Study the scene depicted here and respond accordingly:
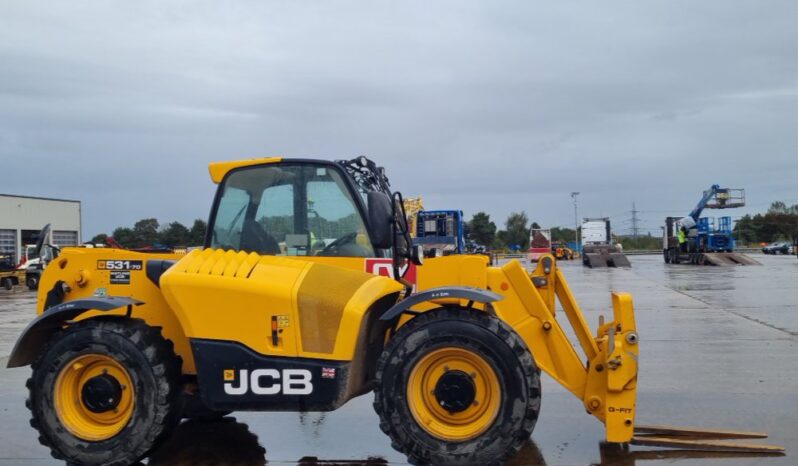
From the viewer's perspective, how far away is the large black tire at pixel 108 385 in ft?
17.0

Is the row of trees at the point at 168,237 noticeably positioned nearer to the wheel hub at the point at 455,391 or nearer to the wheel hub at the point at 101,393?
the wheel hub at the point at 101,393

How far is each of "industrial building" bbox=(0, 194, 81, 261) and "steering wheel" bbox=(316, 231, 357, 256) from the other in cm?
4552

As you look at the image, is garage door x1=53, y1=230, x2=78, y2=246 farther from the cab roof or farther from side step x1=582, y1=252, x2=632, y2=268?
the cab roof

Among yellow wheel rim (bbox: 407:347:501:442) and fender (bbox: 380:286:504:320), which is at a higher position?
fender (bbox: 380:286:504:320)

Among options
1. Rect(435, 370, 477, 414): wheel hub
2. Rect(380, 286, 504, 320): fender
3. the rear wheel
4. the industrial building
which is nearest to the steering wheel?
Rect(380, 286, 504, 320): fender

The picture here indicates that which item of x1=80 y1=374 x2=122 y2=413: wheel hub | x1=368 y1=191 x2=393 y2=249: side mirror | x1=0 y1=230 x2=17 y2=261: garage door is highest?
x1=0 y1=230 x2=17 y2=261: garage door

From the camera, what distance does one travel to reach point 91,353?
17.3ft

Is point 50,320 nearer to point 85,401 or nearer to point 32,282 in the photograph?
point 85,401

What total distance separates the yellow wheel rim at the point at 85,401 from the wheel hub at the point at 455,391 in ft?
7.51

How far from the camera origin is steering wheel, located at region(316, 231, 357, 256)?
5570 mm

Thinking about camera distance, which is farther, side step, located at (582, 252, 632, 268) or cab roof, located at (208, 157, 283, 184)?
side step, located at (582, 252, 632, 268)

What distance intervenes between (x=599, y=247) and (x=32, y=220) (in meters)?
39.7

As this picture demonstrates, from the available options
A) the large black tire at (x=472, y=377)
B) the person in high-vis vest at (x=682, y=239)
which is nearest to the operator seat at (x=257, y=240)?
the large black tire at (x=472, y=377)

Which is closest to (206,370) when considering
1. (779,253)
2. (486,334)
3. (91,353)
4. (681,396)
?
(91,353)
